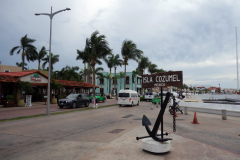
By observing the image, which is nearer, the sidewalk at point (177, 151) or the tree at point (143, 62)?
the sidewalk at point (177, 151)

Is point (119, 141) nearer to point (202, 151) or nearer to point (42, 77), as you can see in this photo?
point (202, 151)

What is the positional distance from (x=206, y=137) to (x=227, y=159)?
264 centimetres

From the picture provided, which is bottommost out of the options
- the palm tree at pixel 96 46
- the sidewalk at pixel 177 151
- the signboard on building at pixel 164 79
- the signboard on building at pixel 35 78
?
the sidewalk at pixel 177 151

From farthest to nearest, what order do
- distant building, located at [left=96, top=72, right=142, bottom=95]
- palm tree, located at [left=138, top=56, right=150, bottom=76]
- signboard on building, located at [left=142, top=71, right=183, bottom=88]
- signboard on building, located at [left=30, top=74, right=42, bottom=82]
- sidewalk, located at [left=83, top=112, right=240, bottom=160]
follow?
1. distant building, located at [left=96, top=72, right=142, bottom=95]
2. palm tree, located at [left=138, top=56, right=150, bottom=76]
3. signboard on building, located at [left=30, top=74, right=42, bottom=82]
4. signboard on building, located at [left=142, top=71, right=183, bottom=88]
5. sidewalk, located at [left=83, top=112, right=240, bottom=160]

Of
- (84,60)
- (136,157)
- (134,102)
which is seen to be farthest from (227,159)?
(84,60)

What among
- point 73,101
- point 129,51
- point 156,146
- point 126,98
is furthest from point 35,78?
Result: point 156,146

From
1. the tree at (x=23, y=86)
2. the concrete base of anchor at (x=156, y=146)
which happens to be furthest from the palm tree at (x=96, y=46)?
the concrete base of anchor at (x=156, y=146)

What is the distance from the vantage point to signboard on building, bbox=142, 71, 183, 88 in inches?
250

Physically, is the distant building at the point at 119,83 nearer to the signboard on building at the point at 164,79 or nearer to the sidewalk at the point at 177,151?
the signboard on building at the point at 164,79

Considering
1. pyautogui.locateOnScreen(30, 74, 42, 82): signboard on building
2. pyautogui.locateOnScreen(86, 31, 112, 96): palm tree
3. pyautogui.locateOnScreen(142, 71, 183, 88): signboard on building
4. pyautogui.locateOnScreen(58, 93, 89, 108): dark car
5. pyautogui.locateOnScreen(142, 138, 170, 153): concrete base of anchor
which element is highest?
pyautogui.locateOnScreen(86, 31, 112, 96): palm tree

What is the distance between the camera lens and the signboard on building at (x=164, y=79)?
634 centimetres

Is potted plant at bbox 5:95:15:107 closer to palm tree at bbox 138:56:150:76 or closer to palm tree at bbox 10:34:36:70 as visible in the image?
palm tree at bbox 10:34:36:70

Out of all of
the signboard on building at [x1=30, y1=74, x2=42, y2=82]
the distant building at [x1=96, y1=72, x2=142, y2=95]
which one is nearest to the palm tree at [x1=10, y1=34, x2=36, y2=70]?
the signboard on building at [x1=30, y1=74, x2=42, y2=82]

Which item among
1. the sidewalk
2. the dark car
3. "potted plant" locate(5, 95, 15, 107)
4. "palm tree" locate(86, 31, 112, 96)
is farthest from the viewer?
"palm tree" locate(86, 31, 112, 96)
